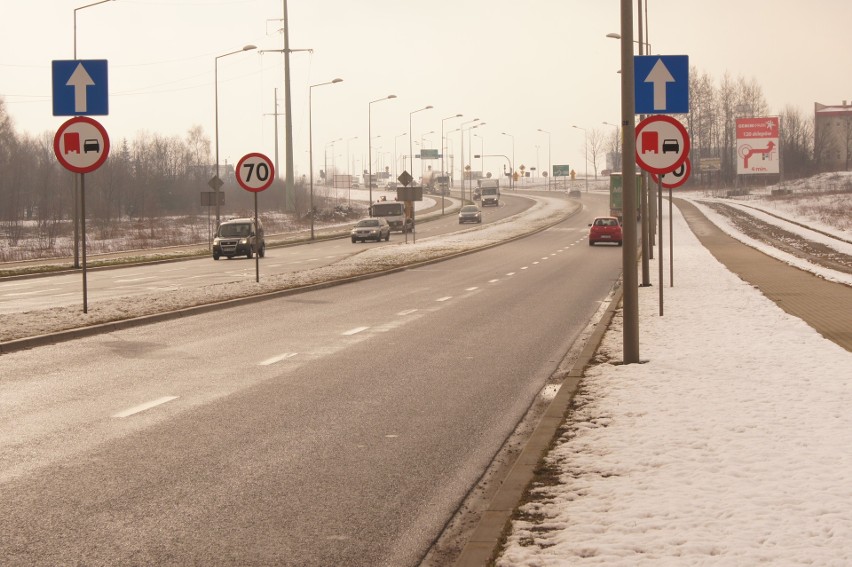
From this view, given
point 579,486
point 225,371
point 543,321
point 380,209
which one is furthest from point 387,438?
point 380,209

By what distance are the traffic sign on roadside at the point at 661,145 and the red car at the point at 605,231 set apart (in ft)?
120

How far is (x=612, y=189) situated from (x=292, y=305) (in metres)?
54.1

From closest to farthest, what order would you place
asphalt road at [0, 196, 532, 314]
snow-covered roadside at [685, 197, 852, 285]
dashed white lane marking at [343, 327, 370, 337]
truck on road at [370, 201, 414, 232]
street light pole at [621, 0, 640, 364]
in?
street light pole at [621, 0, 640, 364], dashed white lane marking at [343, 327, 370, 337], asphalt road at [0, 196, 532, 314], snow-covered roadside at [685, 197, 852, 285], truck on road at [370, 201, 414, 232]

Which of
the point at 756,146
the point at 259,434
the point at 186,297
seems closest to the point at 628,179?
the point at 259,434

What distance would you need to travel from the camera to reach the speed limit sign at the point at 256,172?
77.7 feet

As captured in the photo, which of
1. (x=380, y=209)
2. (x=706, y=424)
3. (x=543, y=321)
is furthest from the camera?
(x=380, y=209)

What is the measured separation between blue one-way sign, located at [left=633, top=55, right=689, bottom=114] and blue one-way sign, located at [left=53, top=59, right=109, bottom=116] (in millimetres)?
8682

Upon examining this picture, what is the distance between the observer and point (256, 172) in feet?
78.1

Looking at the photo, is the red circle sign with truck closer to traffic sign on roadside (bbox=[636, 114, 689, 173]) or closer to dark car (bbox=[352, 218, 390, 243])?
traffic sign on roadside (bbox=[636, 114, 689, 173])

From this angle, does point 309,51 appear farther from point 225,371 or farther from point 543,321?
point 225,371

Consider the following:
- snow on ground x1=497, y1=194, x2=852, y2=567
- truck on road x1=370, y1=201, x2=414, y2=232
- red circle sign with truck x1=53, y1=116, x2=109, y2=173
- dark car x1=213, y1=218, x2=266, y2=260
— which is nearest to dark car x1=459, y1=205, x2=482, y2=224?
truck on road x1=370, y1=201, x2=414, y2=232

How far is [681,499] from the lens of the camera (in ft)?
18.9

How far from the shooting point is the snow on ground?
4.94m

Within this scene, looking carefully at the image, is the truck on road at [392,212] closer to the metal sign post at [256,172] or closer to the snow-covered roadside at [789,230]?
the snow-covered roadside at [789,230]
